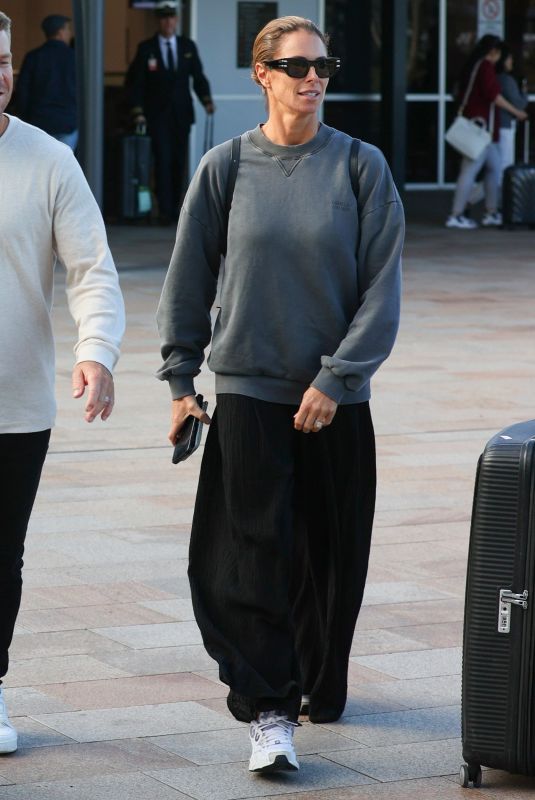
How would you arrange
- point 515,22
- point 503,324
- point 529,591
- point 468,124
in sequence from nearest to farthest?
point 529,591 → point 503,324 → point 468,124 → point 515,22

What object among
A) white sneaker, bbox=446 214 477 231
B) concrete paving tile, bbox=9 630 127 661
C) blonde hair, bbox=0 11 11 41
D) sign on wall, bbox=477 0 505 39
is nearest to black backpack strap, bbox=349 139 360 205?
blonde hair, bbox=0 11 11 41

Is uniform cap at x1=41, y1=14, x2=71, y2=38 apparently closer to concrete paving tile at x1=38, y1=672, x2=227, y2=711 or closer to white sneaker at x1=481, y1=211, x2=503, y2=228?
white sneaker at x1=481, y1=211, x2=503, y2=228

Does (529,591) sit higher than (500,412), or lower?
higher

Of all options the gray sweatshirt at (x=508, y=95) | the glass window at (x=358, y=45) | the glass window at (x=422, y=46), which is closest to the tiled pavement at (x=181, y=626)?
the gray sweatshirt at (x=508, y=95)

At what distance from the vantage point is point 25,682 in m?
4.35

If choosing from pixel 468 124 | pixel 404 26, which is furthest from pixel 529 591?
pixel 404 26

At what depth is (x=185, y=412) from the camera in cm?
397

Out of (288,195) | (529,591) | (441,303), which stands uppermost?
(288,195)

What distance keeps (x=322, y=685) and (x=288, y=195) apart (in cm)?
121

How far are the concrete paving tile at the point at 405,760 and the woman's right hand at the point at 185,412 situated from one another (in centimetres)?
84

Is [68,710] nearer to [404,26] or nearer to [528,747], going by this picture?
[528,747]

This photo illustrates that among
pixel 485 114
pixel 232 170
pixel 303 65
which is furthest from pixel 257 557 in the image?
pixel 485 114

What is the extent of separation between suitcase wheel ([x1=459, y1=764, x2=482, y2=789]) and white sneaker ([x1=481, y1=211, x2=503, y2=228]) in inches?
606

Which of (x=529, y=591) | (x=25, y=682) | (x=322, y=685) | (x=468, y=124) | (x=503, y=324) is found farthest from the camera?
(x=468, y=124)
